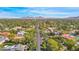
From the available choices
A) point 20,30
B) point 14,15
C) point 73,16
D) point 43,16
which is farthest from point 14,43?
point 73,16

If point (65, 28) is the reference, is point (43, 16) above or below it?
above

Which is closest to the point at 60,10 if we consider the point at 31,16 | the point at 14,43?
the point at 31,16
